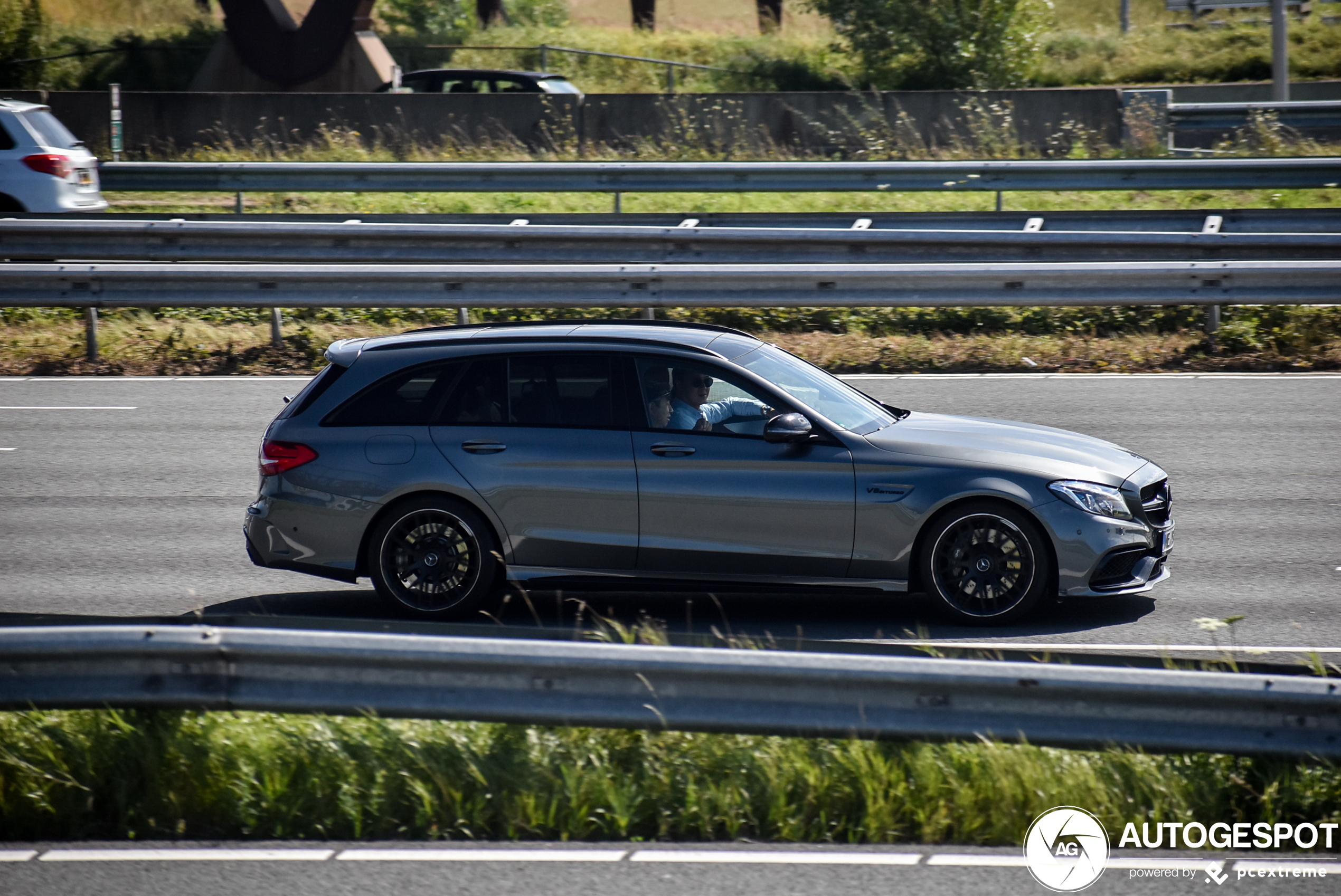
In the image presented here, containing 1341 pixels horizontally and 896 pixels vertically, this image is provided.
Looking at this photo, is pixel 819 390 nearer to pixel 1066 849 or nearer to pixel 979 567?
pixel 979 567

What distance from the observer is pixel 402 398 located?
740cm

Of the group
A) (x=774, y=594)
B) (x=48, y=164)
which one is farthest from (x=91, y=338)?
(x=774, y=594)

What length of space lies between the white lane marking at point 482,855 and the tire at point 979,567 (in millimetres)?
2759

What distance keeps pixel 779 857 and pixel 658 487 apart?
8.77 feet

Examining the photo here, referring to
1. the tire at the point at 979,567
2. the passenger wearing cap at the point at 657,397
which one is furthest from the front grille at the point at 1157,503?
Answer: the passenger wearing cap at the point at 657,397

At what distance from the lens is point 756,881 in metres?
4.48

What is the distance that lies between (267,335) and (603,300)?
3939 mm

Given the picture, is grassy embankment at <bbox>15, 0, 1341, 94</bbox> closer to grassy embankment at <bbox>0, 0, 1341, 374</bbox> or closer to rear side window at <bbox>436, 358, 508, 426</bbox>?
grassy embankment at <bbox>0, 0, 1341, 374</bbox>

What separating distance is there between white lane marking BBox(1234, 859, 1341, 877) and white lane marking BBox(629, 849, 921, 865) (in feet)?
3.34

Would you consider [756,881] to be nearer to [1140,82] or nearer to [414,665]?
[414,665]

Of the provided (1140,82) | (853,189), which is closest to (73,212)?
(853,189)

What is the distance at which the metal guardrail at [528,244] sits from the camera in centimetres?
1516

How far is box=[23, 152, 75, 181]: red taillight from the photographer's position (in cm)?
1745

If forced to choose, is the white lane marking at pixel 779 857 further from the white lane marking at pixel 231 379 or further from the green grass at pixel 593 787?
the white lane marking at pixel 231 379
